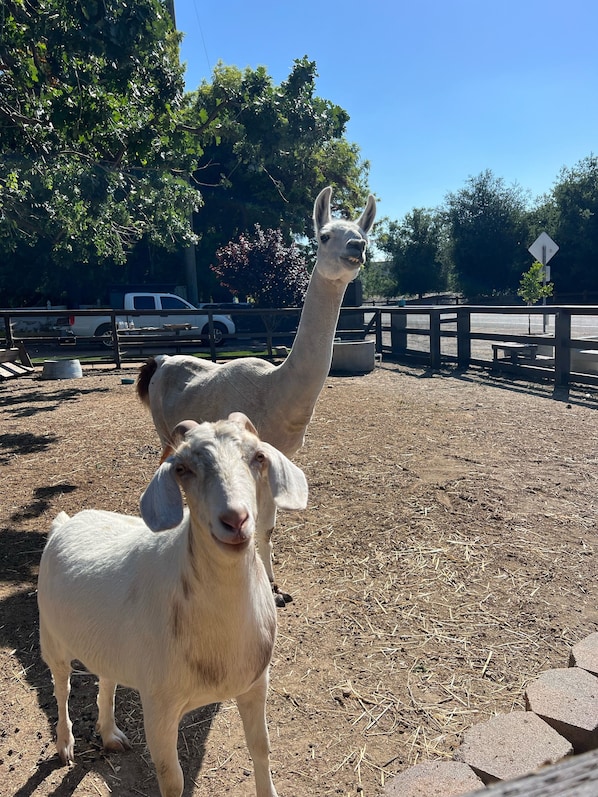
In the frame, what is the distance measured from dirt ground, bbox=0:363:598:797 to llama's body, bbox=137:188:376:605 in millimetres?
755

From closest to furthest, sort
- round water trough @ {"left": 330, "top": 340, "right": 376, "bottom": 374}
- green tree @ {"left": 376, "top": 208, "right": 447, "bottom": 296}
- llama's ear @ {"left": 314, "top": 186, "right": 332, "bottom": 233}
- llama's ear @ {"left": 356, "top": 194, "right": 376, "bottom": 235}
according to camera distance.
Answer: llama's ear @ {"left": 356, "top": 194, "right": 376, "bottom": 235}, llama's ear @ {"left": 314, "top": 186, "right": 332, "bottom": 233}, round water trough @ {"left": 330, "top": 340, "right": 376, "bottom": 374}, green tree @ {"left": 376, "top": 208, "right": 447, "bottom": 296}

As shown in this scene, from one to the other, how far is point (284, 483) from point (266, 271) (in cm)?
1765

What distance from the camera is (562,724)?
2.26m

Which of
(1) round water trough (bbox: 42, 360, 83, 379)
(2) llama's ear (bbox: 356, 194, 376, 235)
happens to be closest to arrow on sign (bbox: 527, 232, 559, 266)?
(1) round water trough (bbox: 42, 360, 83, 379)

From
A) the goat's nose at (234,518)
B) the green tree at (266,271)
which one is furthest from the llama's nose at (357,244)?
the green tree at (266,271)

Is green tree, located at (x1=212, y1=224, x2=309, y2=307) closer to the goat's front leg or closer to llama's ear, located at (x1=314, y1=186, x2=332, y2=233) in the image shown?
llama's ear, located at (x1=314, y1=186, x2=332, y2=233)

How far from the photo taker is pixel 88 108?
626cm

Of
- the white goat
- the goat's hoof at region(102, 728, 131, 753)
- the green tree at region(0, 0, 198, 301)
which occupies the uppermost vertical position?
the green tree at region(0, 0, 198, 301)

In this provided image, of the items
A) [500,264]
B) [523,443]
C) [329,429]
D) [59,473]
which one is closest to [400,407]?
[329,429]

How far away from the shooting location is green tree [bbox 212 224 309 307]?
18.9 metres

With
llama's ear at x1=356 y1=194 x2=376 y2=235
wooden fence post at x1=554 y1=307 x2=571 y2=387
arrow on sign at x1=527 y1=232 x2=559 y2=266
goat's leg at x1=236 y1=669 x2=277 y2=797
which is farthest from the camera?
arrow on sign at x1=527 y1=232 x2=559 y2=266

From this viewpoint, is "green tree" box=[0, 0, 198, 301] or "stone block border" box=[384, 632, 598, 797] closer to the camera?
"stone block border" box=[384, 632, 598, 797]

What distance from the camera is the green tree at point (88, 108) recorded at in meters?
6.04

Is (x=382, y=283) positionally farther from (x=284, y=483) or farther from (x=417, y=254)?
(x=284, y=483)
